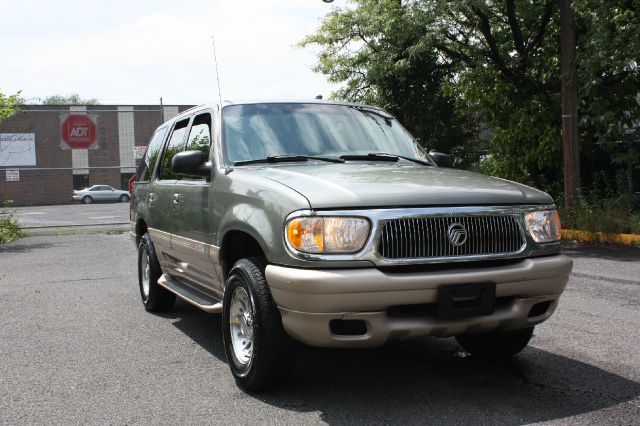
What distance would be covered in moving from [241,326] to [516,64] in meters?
13.2

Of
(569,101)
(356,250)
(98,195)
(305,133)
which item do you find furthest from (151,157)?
(98,195)

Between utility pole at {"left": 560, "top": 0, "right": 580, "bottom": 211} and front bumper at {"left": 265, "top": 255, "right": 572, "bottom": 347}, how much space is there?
10036 millimetres

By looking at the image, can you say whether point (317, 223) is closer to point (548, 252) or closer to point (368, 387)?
point (368, 387)

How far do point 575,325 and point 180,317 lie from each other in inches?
143

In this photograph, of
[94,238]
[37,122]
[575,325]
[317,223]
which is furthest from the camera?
[37,122]

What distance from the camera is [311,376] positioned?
14.9 ft

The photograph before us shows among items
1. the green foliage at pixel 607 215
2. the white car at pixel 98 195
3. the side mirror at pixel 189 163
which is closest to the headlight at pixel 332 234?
the side mirror at pixel 189 163

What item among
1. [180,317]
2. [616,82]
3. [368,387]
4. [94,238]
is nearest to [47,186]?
[94,238]

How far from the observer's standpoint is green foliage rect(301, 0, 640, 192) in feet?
42.9

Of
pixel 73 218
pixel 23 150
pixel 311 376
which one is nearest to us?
pixel 311 376

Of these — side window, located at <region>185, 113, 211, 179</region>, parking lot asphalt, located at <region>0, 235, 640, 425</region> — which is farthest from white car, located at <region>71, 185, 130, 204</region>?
side window, located at <region>185, 113, 211, 179</region>

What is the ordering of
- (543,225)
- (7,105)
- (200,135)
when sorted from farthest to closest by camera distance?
(7,105)
(200,135)
(543,225)

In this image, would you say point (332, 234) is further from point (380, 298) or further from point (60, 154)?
point (60, 154)

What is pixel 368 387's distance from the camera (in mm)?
4293
